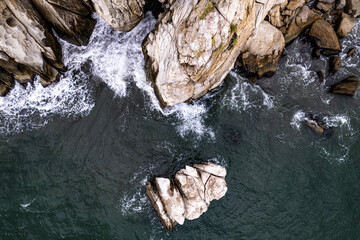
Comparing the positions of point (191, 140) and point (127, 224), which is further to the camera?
point (191, 140)

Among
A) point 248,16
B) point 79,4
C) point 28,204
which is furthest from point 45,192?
point 248,16

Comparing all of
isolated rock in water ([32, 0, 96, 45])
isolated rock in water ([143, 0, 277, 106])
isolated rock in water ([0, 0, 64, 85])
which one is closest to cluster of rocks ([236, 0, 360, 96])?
isolated rock in water ([143, 0, 277, 106])

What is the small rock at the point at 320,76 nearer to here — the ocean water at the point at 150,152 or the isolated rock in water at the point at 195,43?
the ocean water at the point at 150,152

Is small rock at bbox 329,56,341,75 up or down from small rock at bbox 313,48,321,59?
down

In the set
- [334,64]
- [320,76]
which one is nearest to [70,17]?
[320,76]

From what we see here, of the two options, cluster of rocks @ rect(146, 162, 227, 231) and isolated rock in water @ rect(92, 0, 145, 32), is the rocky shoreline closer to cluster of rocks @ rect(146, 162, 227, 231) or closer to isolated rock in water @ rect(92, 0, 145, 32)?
isolated rock in water @ rect(92, 0, 145, 32)

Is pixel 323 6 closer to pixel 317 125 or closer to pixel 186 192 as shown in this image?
pixel 317 125

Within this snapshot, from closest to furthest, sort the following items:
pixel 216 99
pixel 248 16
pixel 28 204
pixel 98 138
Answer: pixel 248 16 → pixel 28 204 → pixel 98 138 → pixel 216 99

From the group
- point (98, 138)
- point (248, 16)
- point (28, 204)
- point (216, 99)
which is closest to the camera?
point (248, 16)

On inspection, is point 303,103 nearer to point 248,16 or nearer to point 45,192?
point 248,16
